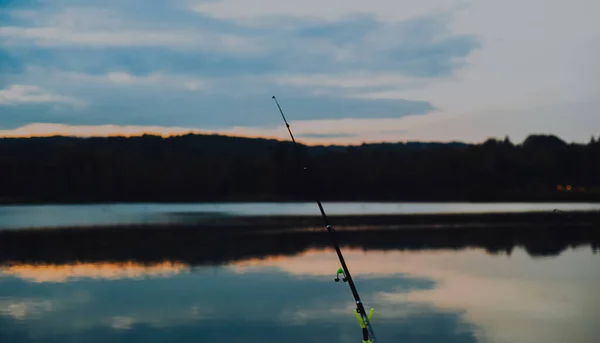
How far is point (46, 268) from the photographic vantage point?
20.5 metres

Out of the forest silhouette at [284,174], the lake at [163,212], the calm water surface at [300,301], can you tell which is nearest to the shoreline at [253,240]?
the calm water surface at [300,301]

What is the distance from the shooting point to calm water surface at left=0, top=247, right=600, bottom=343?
11.8m

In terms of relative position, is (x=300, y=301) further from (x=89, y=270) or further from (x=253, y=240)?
(x=253, y=240)

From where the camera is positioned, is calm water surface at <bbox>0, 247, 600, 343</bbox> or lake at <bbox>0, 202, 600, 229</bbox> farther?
lake at <bbox>0, 202, 600, 229</bbox>

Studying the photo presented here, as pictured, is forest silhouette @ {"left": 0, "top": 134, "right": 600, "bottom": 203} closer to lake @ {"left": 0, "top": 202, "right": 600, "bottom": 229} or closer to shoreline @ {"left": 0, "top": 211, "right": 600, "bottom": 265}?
lake @ {"left": 0, "top": 202, "right": 600, "bottom": 229}

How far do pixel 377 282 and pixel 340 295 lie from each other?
7.18 ft

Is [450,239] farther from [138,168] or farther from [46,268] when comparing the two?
[138,168]

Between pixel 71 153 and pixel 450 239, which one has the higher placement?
pixel 71 153

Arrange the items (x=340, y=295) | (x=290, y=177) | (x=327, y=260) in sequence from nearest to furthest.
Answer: (x=340, y=295), (x=327, y=260), (x=290, y=177)

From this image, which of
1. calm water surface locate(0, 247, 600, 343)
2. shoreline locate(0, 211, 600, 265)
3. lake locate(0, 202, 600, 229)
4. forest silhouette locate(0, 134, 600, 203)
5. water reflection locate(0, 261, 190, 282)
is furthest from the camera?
forest silhouette locate(0, 134, 600, 203)

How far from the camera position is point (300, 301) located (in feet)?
48.0

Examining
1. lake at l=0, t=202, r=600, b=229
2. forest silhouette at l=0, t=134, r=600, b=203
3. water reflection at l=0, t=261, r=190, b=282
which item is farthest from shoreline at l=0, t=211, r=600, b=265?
forest silhouette at l=0, t=134, r=600, b=203

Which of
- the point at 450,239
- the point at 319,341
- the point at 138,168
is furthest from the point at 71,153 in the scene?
the point at 319,341

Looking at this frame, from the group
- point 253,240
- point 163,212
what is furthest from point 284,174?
point 253,240
